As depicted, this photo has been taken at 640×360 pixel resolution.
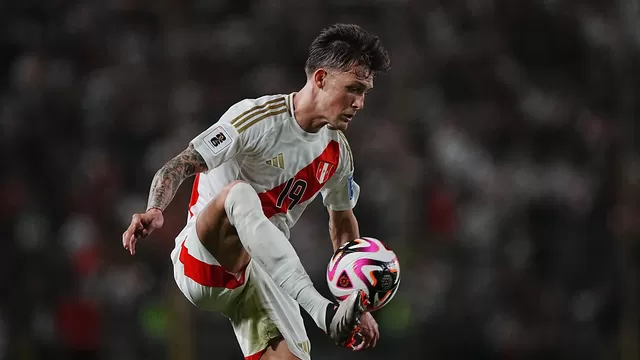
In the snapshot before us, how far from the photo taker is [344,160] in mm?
4258

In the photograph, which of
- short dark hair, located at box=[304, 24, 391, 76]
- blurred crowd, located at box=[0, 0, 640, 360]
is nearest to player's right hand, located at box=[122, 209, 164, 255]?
short dark hair, located at box=[304, 24, 391, 76]

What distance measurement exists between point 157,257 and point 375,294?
3398 mm

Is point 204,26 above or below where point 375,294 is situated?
above

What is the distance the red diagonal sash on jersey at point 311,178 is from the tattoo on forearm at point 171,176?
0.36m

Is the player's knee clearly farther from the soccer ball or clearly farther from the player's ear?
the player's ear

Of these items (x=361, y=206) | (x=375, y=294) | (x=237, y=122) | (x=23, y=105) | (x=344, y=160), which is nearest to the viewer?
(x=375, y=294)

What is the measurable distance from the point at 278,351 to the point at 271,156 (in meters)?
0.81

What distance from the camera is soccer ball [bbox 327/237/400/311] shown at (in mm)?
3619

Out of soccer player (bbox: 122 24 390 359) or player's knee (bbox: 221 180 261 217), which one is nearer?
player's knee (bbox: 221 180 261 217)

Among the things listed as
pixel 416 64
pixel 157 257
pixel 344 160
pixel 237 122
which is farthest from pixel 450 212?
pixel 237 122

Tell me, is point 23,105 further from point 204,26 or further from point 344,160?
point 344,160

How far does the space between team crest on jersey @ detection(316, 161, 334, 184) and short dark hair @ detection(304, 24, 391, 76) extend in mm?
430

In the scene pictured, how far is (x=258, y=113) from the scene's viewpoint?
3.99 metres

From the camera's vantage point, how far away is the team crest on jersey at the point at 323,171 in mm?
4145
